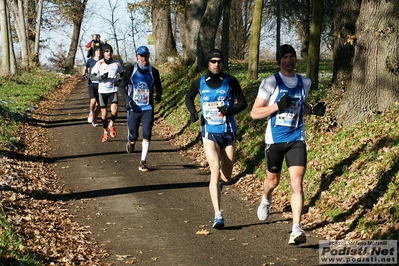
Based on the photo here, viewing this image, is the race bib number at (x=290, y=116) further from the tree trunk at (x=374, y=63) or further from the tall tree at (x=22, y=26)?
the tall tree at (x=22, y=26)

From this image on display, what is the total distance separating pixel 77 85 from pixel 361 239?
108 ft

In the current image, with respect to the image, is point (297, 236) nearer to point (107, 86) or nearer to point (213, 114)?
point (213, 114)

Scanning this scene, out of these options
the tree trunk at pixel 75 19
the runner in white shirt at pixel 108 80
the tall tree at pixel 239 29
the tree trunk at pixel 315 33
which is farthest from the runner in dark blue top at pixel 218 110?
the tall tree at pixel 239 29

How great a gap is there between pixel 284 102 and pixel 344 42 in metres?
6.34

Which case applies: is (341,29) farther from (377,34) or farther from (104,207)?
(104,207)

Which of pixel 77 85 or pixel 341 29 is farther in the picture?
pixel 77 85

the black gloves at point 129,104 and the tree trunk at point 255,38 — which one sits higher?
the tree trunk at point 255,38

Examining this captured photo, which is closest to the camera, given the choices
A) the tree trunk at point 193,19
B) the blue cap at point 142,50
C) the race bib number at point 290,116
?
the race bib number at point 290,116

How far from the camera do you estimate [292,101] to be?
806 cm

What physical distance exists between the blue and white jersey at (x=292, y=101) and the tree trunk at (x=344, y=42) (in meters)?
5.59

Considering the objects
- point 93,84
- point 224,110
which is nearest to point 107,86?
point 93,84

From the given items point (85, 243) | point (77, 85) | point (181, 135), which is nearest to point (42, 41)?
point (77, 85)

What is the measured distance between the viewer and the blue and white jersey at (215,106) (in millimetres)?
9422

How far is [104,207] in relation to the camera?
10.5 metres
